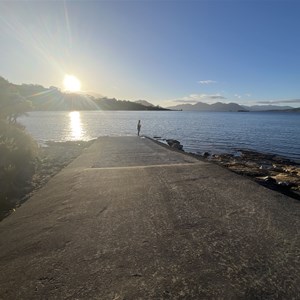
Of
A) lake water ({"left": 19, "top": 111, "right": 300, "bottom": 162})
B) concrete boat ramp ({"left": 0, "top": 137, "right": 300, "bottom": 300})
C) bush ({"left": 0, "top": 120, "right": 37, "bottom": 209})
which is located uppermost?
concrete boat ramp ({"left": 0, "top": 137, "right": 300, "bottom": 300})

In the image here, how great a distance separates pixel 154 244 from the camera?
6.71 m

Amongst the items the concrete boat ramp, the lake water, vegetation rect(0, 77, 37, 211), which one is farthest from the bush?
Result: the lake water

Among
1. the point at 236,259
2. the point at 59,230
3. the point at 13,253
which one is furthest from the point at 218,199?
the point at 13,253

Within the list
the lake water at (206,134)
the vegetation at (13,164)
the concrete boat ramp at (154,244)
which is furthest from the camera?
the lake water at (206,134)

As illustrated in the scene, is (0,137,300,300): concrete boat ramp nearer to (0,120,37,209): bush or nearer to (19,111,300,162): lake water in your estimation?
(0,120,37,209): bush

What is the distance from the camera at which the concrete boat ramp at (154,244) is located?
516 centimetres

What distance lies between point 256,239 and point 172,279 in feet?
9.09

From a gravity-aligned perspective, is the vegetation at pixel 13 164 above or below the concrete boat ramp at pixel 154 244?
below

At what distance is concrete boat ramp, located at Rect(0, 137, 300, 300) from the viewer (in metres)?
5.16

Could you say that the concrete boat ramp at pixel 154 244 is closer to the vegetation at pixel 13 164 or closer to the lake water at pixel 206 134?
the vegetation at pixel 13 164

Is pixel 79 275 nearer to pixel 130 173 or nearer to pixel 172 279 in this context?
pixel 172 279

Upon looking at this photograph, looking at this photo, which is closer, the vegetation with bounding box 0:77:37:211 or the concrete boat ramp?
the concrete boat ramp

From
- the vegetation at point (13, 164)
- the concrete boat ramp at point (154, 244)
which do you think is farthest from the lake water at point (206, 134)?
the concrete boat ramp at point (154, 244)

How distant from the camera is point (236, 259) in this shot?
6.03 metres
